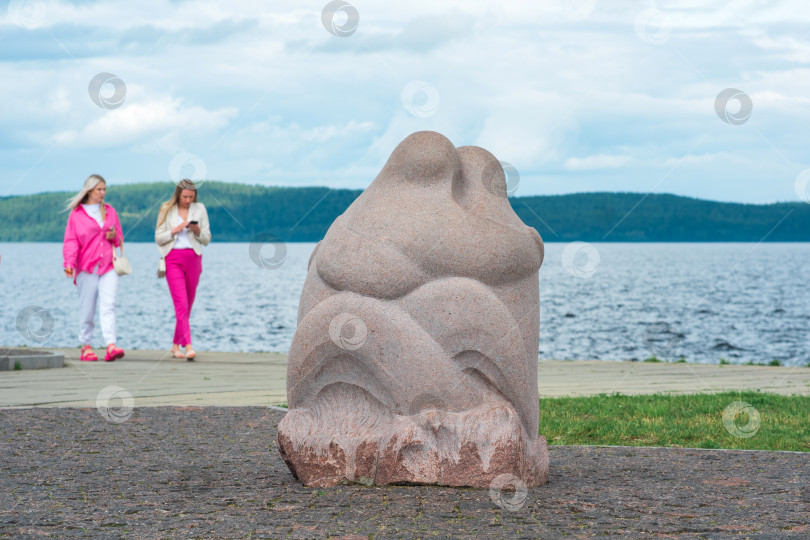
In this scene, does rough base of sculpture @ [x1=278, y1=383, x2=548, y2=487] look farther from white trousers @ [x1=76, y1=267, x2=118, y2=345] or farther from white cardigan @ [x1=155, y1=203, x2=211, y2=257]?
white cardigan @ [x1=155, y1=203, x2=211, y2=257]

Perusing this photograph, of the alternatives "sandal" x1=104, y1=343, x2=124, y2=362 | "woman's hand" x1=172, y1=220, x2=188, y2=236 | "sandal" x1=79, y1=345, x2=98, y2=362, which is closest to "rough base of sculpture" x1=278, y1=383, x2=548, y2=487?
"woman's hand" x1=172, y1=220, x2=188, y2=236

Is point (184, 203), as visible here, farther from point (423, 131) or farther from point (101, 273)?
point (423, 131)

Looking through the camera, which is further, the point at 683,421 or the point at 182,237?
the point at 182,237

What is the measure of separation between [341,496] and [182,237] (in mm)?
8165

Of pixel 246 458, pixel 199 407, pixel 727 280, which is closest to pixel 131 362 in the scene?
pixel 199 407

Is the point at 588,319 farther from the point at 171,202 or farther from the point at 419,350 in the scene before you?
the point at 419,350

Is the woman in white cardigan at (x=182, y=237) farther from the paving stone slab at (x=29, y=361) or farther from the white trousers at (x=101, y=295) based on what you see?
the paving stone slab at (x=29, y=361)

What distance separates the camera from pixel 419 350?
247 inches

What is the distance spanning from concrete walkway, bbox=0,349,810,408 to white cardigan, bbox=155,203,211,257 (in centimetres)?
169

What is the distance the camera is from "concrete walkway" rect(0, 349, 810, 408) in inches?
429

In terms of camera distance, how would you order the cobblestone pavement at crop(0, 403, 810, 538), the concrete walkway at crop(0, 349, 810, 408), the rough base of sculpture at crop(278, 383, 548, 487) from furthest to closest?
the concrete walkway at crop(0, 349, 810, 408), the rough base of sculpture at crop(278, 383, 548, 487), the cobblestone pavement at crop(0, 403, 810, 538)

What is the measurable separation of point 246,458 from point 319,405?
1.26 metres

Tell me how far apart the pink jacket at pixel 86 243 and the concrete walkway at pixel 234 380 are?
141 centimetres

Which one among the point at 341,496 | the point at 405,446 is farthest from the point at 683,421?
the point at 341,496
